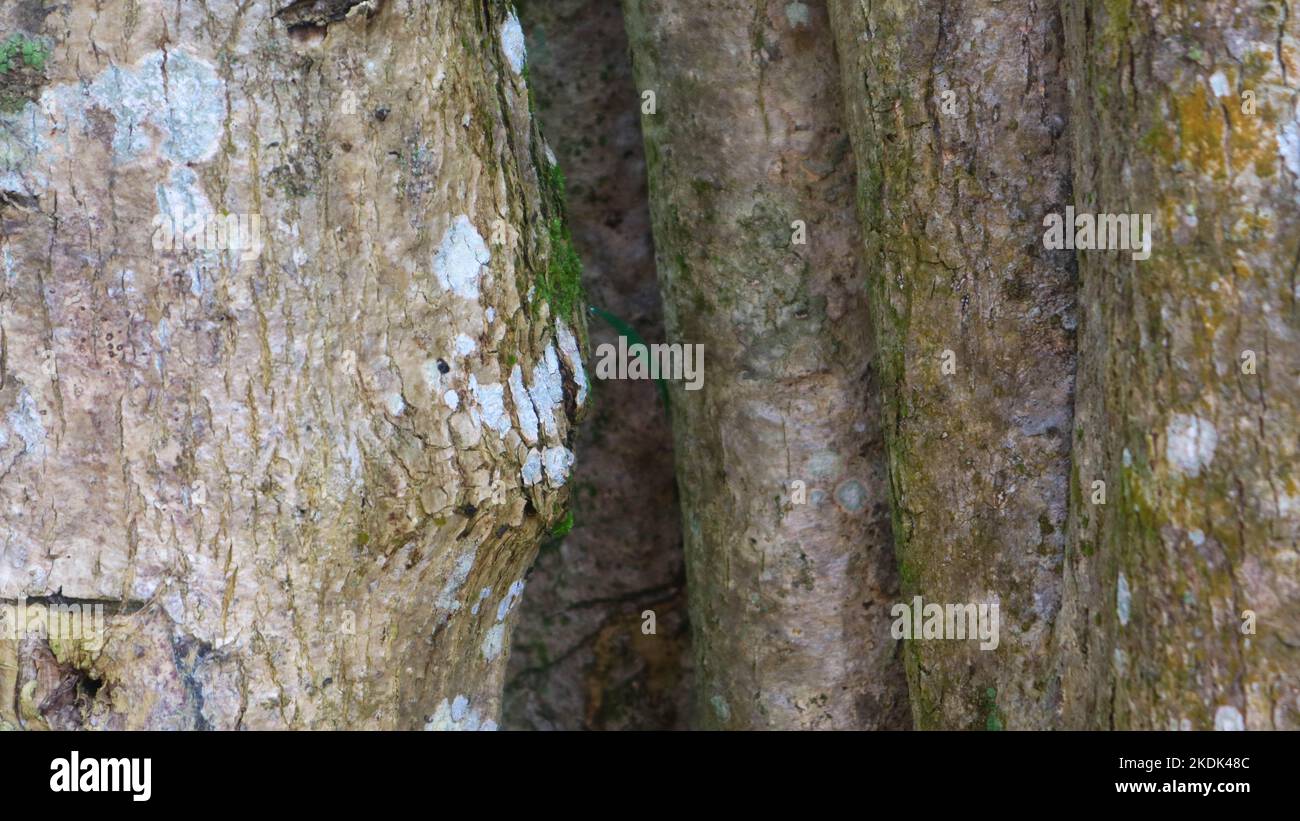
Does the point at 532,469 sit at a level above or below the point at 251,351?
below

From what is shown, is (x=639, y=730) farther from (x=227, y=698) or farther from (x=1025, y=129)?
(x=1025, y=129)

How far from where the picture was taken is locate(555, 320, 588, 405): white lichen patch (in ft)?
6.75

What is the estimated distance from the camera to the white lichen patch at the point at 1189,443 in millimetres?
1647

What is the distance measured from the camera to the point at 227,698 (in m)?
1.90

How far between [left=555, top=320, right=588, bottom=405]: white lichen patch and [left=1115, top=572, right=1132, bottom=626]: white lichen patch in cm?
98

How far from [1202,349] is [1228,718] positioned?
1.82ft

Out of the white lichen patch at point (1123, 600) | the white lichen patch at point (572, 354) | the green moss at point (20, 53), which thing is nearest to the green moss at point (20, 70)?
the green moss at point (20, 53)

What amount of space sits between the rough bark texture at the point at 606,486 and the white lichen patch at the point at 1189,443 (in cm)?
135

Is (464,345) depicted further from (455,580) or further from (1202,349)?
(1202,349)

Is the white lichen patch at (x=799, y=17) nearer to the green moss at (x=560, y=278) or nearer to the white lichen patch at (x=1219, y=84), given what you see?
the green moss at (x=560, y=278)

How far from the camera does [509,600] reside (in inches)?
87.6

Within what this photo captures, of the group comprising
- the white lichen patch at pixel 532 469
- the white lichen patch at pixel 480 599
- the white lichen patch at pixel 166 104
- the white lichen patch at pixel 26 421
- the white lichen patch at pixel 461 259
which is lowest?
the white lichen patch at pixel 480 599

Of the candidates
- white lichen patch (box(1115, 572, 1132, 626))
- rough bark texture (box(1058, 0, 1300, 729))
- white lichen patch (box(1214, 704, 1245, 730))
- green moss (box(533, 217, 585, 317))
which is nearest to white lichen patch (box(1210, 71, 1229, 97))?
rough bark texture (box(1058, 0, 1300, 729))

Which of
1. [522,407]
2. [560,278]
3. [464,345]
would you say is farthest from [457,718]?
[560,278]
